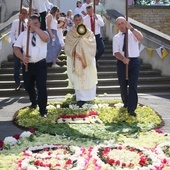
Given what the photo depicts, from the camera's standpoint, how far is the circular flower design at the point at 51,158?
5.07 metres

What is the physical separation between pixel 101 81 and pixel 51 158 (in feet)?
20.4

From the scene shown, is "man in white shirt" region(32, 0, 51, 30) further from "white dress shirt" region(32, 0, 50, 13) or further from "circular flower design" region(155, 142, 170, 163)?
"circular flower design" region(155, 142, 170, 163)

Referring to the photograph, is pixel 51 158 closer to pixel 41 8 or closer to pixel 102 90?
pixel 102 90

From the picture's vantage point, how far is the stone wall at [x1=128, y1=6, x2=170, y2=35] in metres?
17.7

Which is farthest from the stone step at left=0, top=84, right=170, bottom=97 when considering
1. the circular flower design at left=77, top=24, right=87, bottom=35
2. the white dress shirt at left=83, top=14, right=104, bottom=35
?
the circular flower design at left=77, top=24, right=87, bottom=35

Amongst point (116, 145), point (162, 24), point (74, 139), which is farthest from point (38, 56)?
point (162, 24)

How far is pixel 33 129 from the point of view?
23.2ft

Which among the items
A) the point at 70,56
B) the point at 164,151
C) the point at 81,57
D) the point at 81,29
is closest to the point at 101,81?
the point at 70,56

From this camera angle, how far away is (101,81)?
11.4 meters

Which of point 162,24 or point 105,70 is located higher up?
point 162,24

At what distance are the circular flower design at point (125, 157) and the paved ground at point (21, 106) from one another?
170 centimetres

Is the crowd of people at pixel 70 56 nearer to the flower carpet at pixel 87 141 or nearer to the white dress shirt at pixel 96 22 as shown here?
the white dress shirt at pixel 96 22

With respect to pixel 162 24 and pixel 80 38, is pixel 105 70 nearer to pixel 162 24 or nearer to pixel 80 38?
pixel 80 38

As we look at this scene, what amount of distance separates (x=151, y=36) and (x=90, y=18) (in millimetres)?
2843
